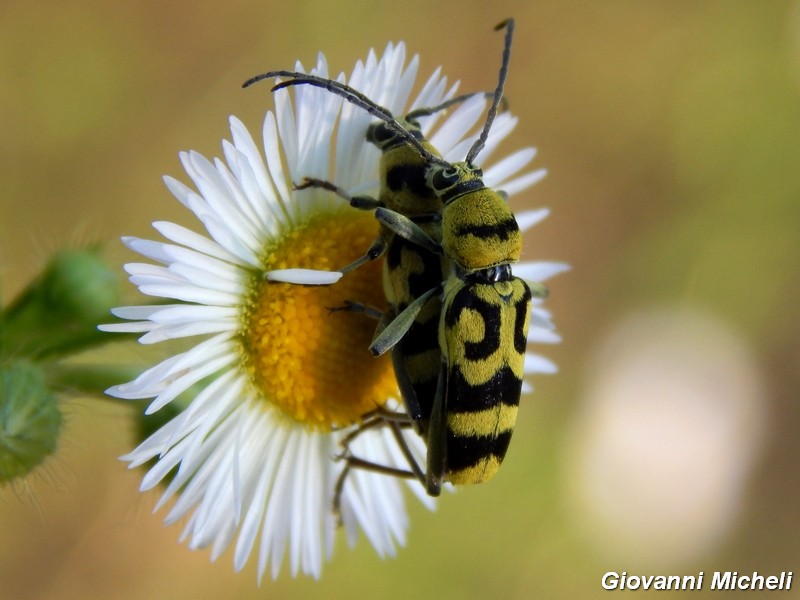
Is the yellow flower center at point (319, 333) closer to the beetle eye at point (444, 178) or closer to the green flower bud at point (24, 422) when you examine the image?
the beetle eye at point (444, 178)

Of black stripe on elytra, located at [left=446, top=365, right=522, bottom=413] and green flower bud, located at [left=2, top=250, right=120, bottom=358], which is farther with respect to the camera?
green flower bud, located at [left=2, top=250, right=120, bottom=358]

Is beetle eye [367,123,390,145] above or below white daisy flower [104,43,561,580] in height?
above

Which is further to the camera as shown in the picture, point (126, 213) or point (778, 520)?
point (778, 520)

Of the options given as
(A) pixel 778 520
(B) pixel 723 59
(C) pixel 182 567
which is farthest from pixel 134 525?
(B) pixel 723 59

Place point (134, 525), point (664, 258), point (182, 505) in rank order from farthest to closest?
point (664, 258)
point (134, 525)
point (182, 505)

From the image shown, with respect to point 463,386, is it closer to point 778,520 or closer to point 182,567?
point 182,567

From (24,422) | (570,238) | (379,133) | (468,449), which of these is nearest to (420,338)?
(468,449)

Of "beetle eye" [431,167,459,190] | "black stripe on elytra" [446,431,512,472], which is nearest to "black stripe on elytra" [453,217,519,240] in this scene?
"beetle eye" [431,167,459,190]

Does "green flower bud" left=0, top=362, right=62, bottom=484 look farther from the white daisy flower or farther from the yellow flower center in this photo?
the yellow flower center
